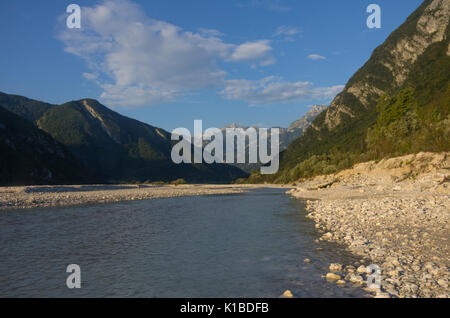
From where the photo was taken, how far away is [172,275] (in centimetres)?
1014

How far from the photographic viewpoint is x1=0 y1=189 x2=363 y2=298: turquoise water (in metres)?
8.90

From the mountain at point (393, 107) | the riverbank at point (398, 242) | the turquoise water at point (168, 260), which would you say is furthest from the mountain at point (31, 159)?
the mountain at point (393, 107)

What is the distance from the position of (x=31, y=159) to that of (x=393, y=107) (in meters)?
113

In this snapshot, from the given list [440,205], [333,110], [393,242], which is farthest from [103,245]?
[333,110]

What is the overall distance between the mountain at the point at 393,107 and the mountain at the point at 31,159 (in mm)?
93203

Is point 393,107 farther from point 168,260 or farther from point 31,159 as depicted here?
point 31,159

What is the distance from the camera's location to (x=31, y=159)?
97.8m

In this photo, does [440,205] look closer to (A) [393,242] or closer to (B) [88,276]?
(A) [393,242]

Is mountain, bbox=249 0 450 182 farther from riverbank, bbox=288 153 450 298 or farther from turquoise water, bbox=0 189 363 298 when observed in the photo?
turquoise water, bbox=0 189 363 298

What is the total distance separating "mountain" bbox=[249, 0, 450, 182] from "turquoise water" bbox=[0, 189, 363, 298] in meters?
44.1

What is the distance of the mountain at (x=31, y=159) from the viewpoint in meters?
87.2

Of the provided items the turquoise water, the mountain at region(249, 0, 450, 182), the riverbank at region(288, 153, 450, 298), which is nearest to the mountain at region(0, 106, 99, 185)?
the turquoise water

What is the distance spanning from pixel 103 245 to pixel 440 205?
884 inches

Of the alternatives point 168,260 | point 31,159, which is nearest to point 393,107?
point 168,260
